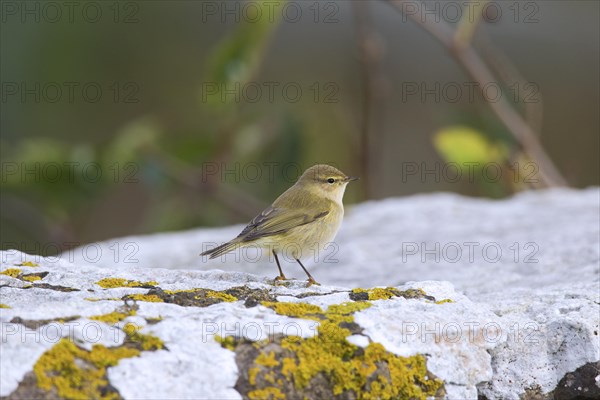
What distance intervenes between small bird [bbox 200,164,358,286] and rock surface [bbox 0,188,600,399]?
969mm

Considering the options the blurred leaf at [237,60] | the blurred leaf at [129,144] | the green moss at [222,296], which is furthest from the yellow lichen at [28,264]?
the blurred leaf at [237,60]

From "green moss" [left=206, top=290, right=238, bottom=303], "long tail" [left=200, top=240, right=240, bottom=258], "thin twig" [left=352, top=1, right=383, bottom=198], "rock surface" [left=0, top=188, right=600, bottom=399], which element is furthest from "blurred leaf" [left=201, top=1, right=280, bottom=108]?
"green moss" [left=206, top=290, right=238, bottom=303]

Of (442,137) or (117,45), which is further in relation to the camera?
(117,45)

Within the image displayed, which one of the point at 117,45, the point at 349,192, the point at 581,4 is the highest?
the point at 581,4

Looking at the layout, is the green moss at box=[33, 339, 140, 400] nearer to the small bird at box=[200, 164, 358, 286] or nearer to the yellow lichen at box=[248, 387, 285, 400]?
the yellow lichen at box=[248, 387, 285, 400]

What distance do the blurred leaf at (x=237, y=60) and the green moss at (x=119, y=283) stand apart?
3.52 m

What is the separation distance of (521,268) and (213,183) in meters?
3.35

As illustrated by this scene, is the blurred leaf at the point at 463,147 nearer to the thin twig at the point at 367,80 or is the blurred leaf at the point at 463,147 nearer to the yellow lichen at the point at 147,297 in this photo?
the thin twig at the point at 367,80

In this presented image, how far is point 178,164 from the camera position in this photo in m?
7.36

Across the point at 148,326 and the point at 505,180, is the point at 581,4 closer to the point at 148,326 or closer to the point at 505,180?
the point at 505,180

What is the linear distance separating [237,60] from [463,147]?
2046 mm

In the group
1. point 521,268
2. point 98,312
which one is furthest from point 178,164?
point 98,312

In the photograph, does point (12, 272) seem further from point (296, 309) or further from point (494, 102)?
point (494, 102)

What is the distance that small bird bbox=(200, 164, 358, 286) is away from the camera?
4906mm
